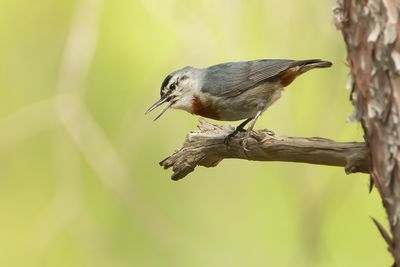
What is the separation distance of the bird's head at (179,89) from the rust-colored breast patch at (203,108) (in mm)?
24

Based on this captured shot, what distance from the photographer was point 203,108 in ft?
10.7

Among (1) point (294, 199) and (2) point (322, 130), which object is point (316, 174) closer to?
(2) point (322, 130)

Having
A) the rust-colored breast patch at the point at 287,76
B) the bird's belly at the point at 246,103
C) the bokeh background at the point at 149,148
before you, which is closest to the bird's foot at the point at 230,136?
the bird's belly at the point at 246,103

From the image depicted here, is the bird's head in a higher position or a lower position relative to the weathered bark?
higher

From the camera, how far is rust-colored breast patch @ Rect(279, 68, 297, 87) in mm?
3186

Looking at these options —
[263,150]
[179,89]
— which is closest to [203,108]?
[179,89]

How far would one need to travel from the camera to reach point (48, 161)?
4359mm

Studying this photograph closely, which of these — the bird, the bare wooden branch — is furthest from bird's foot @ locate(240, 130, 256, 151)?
the bird

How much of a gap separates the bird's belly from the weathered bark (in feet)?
3.37

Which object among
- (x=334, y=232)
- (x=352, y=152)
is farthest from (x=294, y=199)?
(x=352, y=152)

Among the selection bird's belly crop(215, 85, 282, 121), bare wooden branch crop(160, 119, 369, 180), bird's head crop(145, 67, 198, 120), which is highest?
bird's head crop(145, 67, 198, 120)

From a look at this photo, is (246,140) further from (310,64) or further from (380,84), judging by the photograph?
(380,84)

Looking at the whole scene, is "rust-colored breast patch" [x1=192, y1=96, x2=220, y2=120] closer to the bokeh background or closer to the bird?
the bird

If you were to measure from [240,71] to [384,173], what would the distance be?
1207 millimetres
